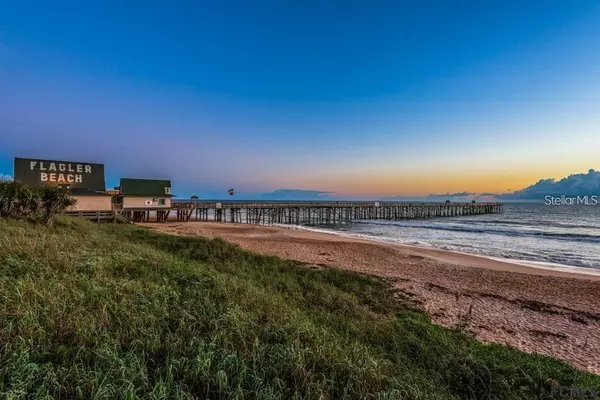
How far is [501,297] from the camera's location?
1112 centimetres

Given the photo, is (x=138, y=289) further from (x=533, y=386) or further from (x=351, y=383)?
(x=533, y=386)

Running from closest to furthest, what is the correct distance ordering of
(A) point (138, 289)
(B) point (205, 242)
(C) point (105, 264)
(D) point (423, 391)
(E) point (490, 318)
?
(D) point (423, 391)
(A) point (138, 289)
(C) point (105, 264)
(E) point (490, 318)
(B) point (205, 242)

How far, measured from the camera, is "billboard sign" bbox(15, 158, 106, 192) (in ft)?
90.8

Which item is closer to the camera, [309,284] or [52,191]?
[309,284]

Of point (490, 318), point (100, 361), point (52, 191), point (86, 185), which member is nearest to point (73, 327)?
point (100, 361)

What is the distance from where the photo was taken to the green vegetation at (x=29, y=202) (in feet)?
42.2

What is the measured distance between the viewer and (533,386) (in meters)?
4.65

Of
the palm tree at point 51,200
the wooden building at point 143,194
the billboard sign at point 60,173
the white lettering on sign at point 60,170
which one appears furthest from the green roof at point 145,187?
the palm tree at point 51,200

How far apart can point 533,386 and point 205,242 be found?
12.4 meters

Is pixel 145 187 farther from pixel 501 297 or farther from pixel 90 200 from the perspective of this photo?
pixel 501 297

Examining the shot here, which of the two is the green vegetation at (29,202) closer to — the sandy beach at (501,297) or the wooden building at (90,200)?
the sandy beach at (501,297)

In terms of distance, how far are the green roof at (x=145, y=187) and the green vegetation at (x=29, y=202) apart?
808 inches

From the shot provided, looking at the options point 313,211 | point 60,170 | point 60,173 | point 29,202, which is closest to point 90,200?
point 60,173

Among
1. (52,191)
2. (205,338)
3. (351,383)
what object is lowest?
(351,383)
